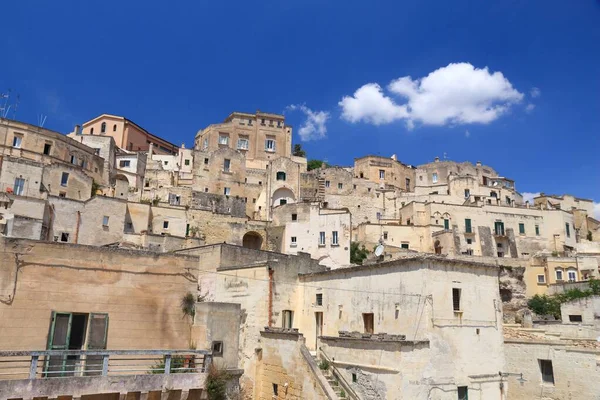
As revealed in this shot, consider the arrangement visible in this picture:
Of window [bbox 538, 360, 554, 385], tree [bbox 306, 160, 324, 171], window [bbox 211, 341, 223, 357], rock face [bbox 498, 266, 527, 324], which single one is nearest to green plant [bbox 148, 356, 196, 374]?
window [bbox 211, 341, 223, 357]

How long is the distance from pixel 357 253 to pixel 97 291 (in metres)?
31.3

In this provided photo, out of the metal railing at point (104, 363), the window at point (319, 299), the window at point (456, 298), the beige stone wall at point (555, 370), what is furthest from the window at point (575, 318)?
the metal railing at point (104, 363)

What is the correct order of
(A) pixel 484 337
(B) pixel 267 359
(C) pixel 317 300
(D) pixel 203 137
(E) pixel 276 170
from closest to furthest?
(A) pixel 484 337 < (B) pixel 267 359 < (C) pixel 317 300 < (E) pixel 276 170 < (D) pixel 203 137

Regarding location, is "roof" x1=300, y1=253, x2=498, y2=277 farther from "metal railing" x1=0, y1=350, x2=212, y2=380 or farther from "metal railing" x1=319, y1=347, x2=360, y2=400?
"metal railing" x1=0, y1=350, x2=212, y2=380

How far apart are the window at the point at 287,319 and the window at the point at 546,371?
1201 centimetres

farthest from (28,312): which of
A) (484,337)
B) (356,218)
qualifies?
(356,218)

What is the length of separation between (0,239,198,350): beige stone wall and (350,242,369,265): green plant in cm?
2610

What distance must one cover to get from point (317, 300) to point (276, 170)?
110 ft

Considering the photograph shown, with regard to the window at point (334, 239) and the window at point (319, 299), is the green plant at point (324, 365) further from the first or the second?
the window at point (334, 239)

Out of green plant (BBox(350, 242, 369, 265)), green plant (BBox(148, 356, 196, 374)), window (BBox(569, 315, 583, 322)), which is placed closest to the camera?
green plant (BBox(148, 356, 196, 374))

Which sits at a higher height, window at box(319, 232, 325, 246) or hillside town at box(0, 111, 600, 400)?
window at box(319, 232, 325, 246)

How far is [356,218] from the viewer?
58.2 m

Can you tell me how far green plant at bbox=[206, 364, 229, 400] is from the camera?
49.7 feet

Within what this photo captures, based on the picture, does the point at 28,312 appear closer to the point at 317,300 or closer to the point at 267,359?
the point at 267,359
